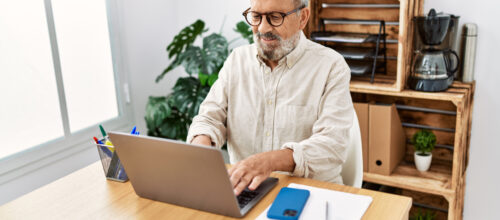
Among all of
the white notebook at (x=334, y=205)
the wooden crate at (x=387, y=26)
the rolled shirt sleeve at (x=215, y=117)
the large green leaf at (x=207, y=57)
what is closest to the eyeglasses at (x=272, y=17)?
the rolled shirt sleeve at (x=215, y=117)

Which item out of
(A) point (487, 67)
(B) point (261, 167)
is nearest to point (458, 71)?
(A) point (487, 67)

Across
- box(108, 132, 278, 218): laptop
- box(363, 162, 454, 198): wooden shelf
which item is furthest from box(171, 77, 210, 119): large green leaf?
box(108, 132, 278, 218): laptop

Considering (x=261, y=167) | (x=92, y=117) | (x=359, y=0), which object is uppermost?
(x=359, y=0)

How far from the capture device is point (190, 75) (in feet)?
8.66

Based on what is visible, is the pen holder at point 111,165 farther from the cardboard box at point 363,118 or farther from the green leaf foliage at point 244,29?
the green leaf foliage at point 244,29

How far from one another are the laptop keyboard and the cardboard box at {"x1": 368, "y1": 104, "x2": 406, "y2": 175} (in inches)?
46.0

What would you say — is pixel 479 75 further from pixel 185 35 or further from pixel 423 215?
pixel 185 35

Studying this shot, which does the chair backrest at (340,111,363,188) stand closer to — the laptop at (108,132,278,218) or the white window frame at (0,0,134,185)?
the laptop at (108,132,278,218)

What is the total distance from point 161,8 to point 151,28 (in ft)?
0.52

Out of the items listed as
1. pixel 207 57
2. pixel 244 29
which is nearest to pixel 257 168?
pixel 207 57

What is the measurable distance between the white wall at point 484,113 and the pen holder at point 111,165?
5.58 feet

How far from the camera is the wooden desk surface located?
1112 millimetres

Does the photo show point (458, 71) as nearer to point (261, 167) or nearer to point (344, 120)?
point (344, 120)

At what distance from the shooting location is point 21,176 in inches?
88.8
